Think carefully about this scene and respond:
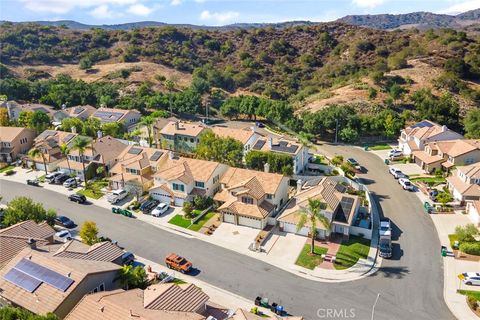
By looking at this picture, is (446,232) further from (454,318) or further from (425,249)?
(454,318)

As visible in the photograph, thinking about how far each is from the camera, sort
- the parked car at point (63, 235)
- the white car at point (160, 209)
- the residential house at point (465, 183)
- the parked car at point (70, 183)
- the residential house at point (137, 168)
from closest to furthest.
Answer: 1. the parked car at point (63, 235)
2. the white car at point (160, 209)
3. the residential house at point (465, 183)
4. the residential house at point (137, 168)
5. the parked car at point (70, 183)

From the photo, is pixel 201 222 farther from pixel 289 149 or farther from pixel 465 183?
pixel 465 183

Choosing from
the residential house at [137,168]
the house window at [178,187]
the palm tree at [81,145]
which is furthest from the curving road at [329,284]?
the palm tree at [81,145]

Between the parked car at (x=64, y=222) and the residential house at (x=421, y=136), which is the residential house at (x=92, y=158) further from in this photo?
the residential house at (x=421, y=136)

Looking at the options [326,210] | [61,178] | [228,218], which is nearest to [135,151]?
[61,178]

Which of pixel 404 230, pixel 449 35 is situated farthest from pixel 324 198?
pixel 449 35

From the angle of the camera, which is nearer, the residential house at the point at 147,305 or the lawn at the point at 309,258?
the residential house at the point at 147,305
